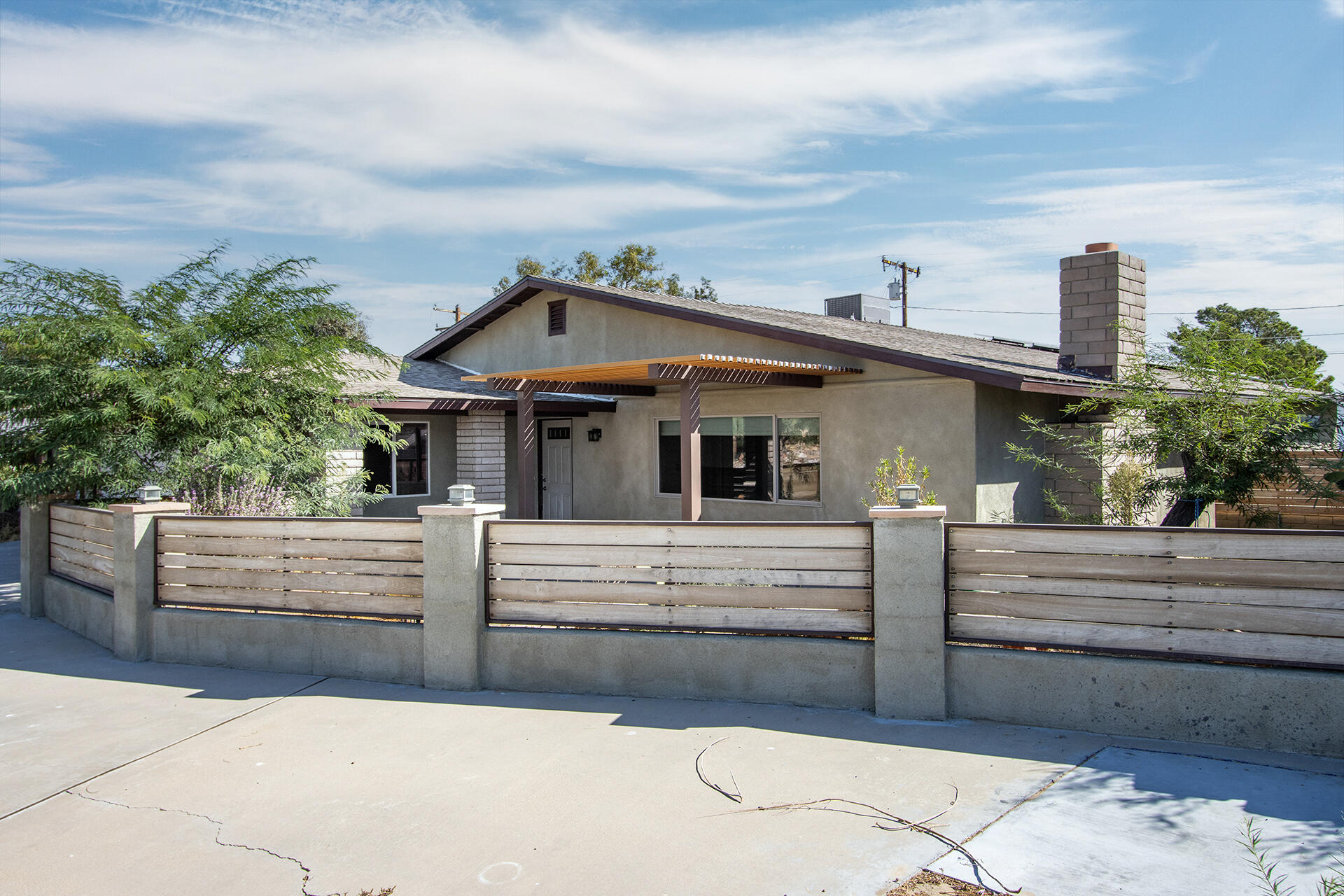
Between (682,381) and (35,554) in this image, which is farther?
(682,381)

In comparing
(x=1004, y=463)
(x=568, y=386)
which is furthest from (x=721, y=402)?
(x=1004, y=463)

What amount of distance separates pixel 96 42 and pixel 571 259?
2310cm

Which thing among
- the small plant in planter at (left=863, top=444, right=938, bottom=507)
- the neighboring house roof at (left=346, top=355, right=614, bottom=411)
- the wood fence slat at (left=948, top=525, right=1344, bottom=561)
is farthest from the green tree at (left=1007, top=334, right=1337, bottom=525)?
the neighboring house roof at (left=346, top=355, right=614, bottom=411)

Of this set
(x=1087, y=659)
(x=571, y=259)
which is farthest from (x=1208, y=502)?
(x=571, y=259)

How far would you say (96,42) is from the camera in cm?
974

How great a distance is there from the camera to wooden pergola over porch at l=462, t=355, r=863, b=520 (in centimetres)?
962

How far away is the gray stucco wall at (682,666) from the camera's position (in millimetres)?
5117

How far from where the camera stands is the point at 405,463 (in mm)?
13875

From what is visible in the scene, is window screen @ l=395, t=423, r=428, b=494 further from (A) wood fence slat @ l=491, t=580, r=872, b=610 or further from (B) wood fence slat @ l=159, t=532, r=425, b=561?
(A) wood fence slat @ l=491, t=580, r=872, b=610

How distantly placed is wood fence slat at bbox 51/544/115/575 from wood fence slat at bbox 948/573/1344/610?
7214mm

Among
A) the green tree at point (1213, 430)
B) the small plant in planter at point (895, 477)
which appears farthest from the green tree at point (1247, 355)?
the small plant in planter at point (895, 477)

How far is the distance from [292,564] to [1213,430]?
8.16 m

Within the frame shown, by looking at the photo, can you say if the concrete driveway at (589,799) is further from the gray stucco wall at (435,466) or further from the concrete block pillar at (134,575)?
the gray stucco wall at (435,466)

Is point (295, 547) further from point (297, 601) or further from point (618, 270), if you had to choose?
point (618, 270)
